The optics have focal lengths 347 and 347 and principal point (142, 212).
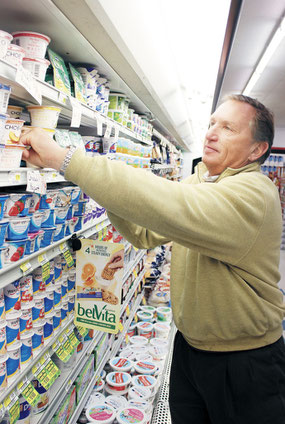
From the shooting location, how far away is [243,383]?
56.1 inches

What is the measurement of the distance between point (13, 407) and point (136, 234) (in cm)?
93

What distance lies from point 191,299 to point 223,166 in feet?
1.98

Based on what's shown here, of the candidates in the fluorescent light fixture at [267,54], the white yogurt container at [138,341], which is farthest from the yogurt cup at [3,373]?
the fluorescent light fixture at [267,54]

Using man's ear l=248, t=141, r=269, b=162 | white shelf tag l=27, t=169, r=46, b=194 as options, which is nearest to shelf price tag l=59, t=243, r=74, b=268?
white shelf tag l=27, t=169, r=46, b=194

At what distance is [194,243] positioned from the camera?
1.17m

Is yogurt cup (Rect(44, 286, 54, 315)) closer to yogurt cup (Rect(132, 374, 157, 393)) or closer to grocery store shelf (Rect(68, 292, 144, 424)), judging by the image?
grocery store shelf (Rect(68, 292, 144, 424))

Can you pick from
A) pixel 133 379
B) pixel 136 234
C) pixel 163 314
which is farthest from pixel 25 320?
pixel 163 314

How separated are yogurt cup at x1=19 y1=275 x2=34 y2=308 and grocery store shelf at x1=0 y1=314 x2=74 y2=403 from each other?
26cm

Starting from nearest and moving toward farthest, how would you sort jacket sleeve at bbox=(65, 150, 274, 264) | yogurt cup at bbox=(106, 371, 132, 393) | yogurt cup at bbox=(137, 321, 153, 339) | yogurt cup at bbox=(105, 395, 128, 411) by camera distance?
jacket sleeve at bbox=(65, 150, 274, 264) < yogurt cup at bbox=(105, 395, 128, 411) < yogurt cup at bbox=(106, 371, 132, 393) < yogurt cup at bbox=(137, 321, 153, 339)

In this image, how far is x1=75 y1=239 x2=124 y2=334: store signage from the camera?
1694 millimetres

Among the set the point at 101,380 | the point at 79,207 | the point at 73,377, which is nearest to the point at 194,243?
the point at 79,207

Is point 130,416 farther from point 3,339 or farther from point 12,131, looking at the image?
point 12,131

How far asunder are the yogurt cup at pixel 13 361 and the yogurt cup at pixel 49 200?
1.88 feet

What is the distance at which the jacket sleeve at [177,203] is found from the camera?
1.05m
